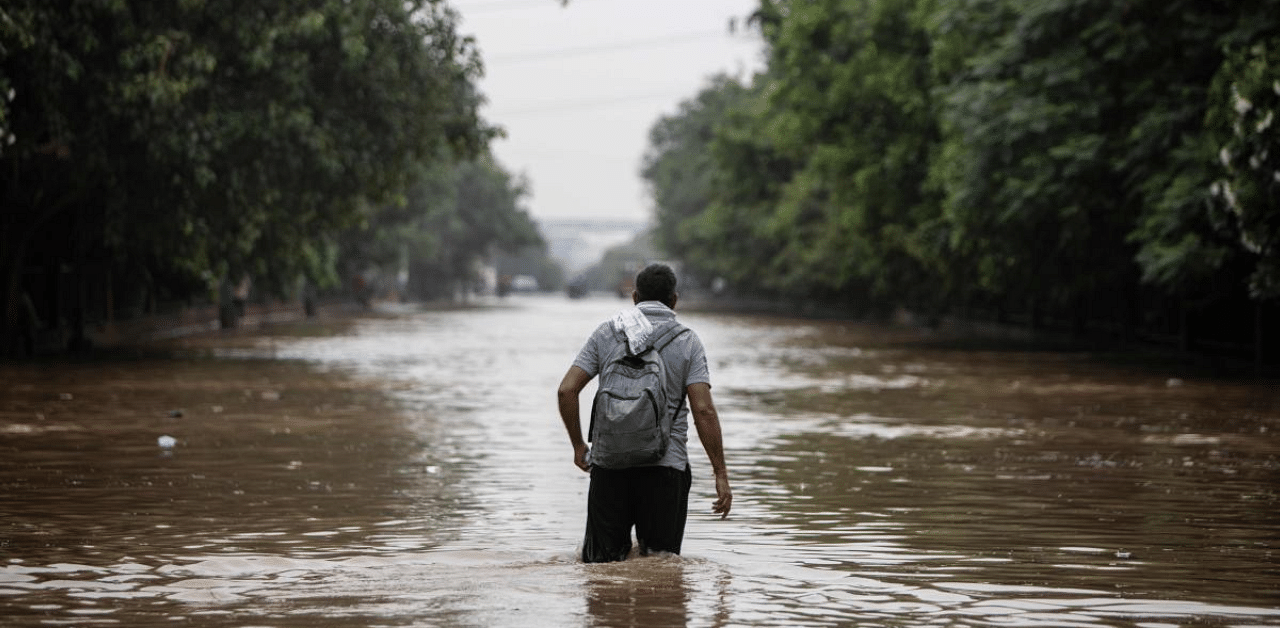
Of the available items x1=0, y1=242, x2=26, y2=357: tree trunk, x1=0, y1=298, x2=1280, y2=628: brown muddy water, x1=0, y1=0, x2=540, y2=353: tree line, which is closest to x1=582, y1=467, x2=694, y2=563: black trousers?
x1=0, y1=298, x2=1280, y2=628: brown muddy water

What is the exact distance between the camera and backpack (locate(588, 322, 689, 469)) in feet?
28.2

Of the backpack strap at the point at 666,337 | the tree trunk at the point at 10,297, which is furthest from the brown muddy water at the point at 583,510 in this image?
the tree trunk at the point at 10,297

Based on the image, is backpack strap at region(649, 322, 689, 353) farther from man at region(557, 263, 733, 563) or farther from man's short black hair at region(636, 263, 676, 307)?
man's short black hair at region(636, 263, 676, 307)

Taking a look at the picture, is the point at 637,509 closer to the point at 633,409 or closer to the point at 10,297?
the point at 633,409

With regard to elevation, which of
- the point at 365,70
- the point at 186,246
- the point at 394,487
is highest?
the point at 365,70

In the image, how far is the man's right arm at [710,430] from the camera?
869 centimetres

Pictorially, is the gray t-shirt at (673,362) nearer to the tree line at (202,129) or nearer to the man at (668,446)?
the man at (668,446)

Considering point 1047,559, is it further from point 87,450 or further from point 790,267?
point 790,267

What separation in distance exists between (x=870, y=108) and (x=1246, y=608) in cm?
3993

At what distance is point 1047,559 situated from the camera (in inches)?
389

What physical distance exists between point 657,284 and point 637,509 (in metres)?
1.04

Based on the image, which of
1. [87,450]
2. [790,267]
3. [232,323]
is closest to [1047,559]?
[87,450]

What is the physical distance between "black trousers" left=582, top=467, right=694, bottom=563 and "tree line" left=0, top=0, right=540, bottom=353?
620 inches

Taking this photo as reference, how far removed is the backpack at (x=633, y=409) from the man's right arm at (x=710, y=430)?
13cm
